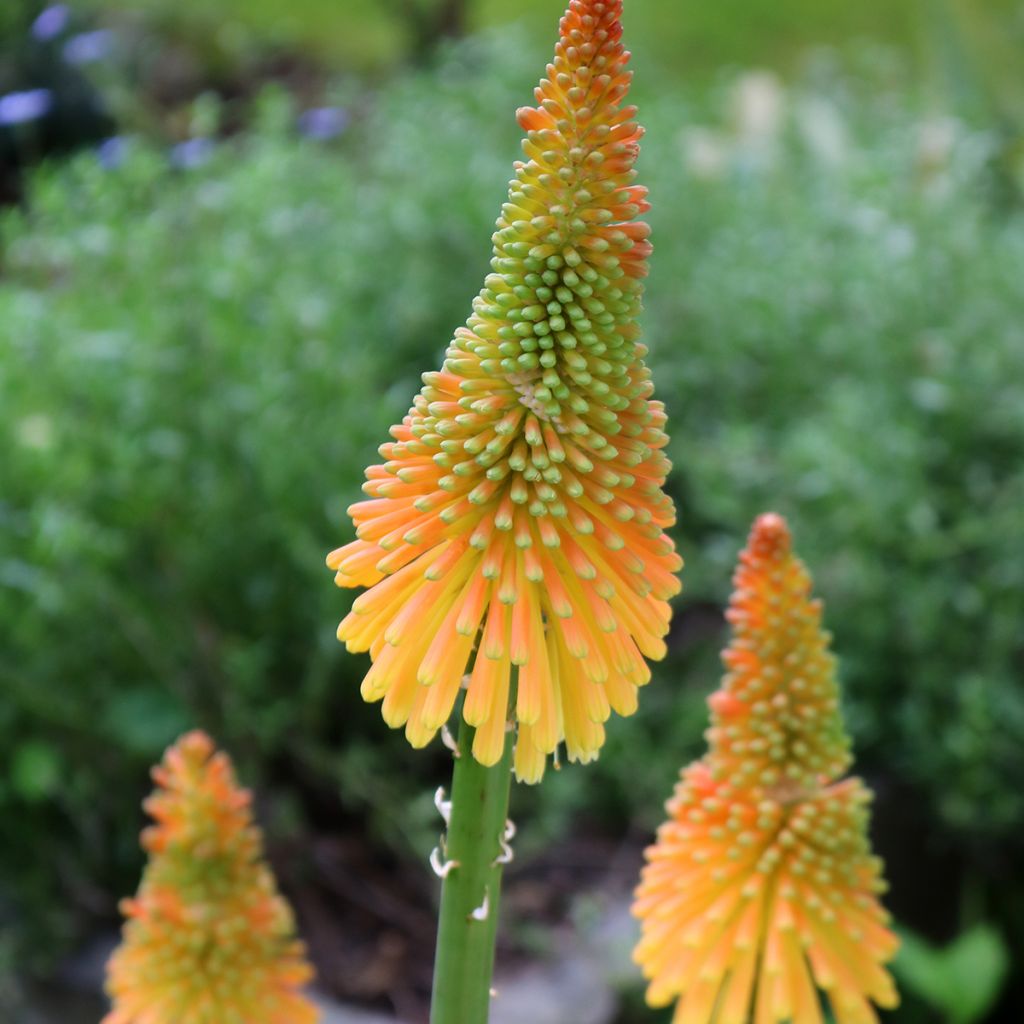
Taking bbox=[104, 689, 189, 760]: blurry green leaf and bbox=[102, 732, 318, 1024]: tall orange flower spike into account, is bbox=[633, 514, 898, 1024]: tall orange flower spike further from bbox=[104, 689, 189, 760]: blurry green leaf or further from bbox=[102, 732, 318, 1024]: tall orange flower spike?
bbox=[104, 689, 189, 760]: blurry green leaf

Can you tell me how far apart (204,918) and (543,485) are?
0.77 meters

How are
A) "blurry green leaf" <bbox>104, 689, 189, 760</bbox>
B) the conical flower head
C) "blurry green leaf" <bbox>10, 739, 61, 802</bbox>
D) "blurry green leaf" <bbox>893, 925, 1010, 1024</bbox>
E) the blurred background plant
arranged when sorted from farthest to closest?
the blurred background plant, "blurry green leaf" <bbox>104, 689, 189, 760</bbox>, "blurry green leaf" <bbox>10, 739, 61, 802</bbox>, "blurry green leaf" <bbox>893, 925, 1010, 1024</bbox>, the conical flower head

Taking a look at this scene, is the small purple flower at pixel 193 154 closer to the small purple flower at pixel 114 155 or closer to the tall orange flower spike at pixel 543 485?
A: the small purple flower at pixel 114 155

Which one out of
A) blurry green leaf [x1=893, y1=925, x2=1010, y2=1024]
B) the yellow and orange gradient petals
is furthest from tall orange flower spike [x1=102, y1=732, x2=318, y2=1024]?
blurry green leaf [x1=893, y1=925, x2=1010, y2=1024]

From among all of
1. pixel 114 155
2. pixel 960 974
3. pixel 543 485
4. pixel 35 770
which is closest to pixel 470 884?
pixel 543 485

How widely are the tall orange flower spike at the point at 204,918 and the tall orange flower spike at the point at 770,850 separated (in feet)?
1.48

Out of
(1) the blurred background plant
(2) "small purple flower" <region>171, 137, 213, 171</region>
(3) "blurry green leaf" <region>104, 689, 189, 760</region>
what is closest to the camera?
(3) "blurry green leaf" <region>104, 689, 189, 760</region>

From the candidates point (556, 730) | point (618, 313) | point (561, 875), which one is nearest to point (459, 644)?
point (556, 730)

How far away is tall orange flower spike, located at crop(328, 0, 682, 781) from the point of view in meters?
0.99

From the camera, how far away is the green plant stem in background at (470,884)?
100 centimetres

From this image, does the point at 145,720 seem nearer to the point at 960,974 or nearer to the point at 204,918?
the point at 204,918

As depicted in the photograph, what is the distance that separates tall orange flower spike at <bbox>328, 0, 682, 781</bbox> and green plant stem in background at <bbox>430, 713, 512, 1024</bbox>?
4 centimetres

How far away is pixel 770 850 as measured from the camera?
1396 mm

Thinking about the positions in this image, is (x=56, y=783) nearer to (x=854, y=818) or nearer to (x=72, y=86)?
(x=854, y=818)
